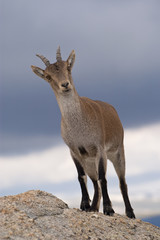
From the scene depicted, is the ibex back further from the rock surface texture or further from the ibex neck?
the rock surface texture

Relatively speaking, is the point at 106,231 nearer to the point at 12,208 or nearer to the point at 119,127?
the point at 12,208

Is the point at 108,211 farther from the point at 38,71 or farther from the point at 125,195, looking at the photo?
the point at 38,71

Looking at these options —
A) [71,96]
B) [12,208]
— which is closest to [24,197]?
[12,208]

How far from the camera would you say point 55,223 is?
7426mm

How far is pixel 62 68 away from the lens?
9.09 m

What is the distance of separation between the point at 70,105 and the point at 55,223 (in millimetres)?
2823

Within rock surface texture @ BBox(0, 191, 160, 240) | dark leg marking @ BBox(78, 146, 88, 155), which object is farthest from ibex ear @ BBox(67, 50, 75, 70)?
rock surface texture @ BBox(0, 191, 160, 240)

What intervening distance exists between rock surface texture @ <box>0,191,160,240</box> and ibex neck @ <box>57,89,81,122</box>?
1.86m

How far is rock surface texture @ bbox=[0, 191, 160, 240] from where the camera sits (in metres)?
A: 6.89

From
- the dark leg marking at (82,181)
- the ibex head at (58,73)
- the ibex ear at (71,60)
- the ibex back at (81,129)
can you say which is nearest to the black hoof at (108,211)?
the ibex back at (81,129)

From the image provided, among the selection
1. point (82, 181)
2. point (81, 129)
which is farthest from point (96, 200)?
point (81, 129)

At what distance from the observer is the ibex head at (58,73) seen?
8789 mm

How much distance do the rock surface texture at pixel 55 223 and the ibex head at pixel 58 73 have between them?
7.92 feet

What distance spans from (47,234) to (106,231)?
140 cm
